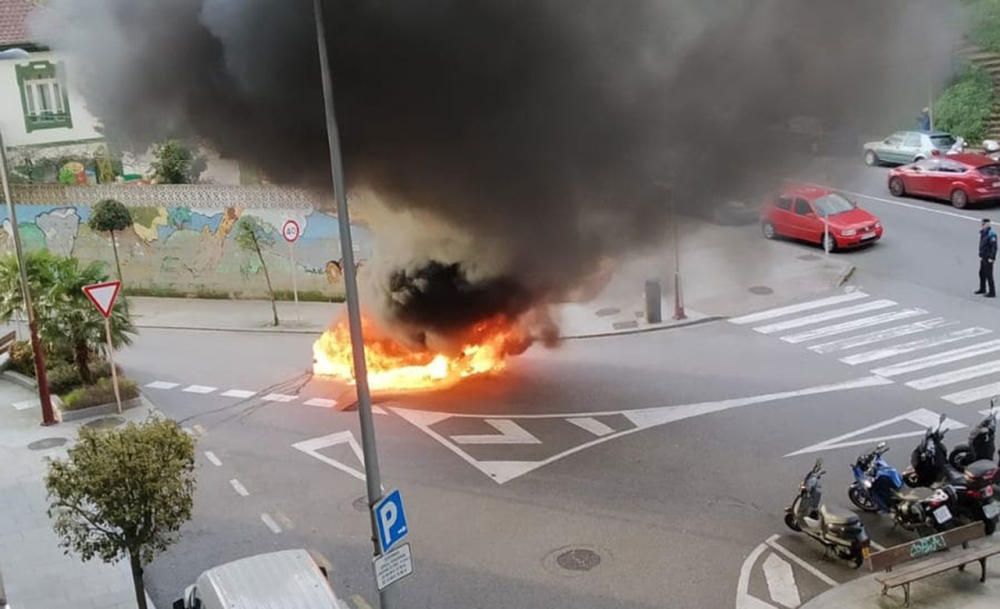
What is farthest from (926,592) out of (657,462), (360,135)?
(360,135)

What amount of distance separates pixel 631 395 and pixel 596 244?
236 centimetres

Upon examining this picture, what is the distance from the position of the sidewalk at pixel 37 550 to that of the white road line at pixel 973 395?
35.8 feet

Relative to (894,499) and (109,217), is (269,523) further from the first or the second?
(109,217)

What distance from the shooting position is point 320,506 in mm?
11570

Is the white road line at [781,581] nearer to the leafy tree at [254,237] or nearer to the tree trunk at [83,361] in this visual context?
the tree trunk at [83,361]

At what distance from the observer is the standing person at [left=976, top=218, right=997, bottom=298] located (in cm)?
1764

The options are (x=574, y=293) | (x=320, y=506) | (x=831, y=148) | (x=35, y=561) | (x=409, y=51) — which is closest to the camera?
(x=35, y=561)

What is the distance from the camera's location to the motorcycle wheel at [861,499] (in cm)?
1027

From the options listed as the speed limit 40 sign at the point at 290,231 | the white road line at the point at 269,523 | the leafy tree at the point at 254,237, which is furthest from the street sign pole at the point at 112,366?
the leafy tree at the point at 254,237

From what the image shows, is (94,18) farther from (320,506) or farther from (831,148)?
(831,148)

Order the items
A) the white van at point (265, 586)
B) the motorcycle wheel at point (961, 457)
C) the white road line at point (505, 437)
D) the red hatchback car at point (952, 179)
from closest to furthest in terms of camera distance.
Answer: the white van at point (265, 586), the motorcycle wheel at point (961, 457), the white road line at point (505, 437), the red hatchback car at point (952, 179)

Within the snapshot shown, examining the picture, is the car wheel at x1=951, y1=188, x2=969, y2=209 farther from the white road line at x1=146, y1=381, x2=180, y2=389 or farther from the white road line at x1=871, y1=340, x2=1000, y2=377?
the white road line at x1=146, y1=381, x2=180, y2=389

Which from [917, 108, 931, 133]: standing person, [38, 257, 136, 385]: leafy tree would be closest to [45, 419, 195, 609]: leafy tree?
[38, 257, 136, 385]: leafy tree

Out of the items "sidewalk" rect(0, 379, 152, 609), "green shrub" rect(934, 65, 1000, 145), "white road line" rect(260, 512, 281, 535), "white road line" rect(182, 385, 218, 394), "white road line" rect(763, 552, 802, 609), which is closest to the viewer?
"white road line" rect(763, 552, 802, 609)
